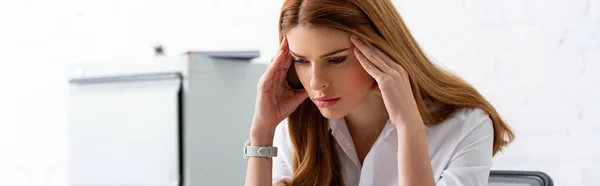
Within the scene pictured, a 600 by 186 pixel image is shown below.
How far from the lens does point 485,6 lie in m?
2.07

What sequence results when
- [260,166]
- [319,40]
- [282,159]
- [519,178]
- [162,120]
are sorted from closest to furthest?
[319,40] < [519,178] < [260,166] < [282,159] < [162,120]

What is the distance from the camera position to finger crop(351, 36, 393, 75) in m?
1.33

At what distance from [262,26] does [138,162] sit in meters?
0.67

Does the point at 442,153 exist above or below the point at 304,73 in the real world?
below

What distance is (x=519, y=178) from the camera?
56.9 inches

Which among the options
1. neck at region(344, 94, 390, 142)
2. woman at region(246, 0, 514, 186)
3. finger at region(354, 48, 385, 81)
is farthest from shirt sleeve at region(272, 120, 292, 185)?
finger at region(354, 48, 385, 81)

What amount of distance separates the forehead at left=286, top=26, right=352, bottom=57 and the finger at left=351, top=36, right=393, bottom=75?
0.06 ft

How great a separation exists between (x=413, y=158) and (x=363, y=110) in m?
0.24

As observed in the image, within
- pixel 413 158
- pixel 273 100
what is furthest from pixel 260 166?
pixel 413 158

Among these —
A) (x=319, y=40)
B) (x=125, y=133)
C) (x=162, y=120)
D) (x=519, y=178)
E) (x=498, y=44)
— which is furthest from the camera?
(x=125, y=133)

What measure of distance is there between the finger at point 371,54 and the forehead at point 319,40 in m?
0.02

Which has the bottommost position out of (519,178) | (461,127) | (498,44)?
(519,178)

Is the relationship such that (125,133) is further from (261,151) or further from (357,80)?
(357,80)

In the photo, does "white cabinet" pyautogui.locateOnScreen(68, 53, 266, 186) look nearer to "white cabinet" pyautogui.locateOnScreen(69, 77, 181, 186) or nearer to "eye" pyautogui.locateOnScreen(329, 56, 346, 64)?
"white cabinet" pyautogui.locateOnScreen(69, 77, 181, 186)
